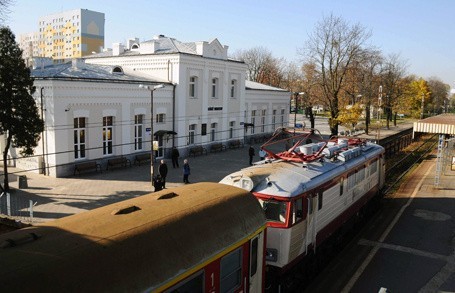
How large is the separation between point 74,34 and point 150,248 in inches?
4578

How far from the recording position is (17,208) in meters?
17.4

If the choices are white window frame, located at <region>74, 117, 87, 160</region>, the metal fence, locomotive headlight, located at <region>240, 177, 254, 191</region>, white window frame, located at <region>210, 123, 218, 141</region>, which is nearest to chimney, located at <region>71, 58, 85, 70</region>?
white window frame, located at <region>74, 117, 87, 160</region>

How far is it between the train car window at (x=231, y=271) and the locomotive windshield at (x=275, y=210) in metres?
2.38

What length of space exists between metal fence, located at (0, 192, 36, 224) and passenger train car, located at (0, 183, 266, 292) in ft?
35.9

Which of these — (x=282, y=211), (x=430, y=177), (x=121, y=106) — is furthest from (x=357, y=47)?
(x=282, y=211)

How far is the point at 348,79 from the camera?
48.7 m

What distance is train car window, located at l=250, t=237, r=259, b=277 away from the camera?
7.46m

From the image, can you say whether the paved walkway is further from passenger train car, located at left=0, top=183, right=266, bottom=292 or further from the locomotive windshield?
passenger train car, located at left=0, top=183, right=266, bottom=292

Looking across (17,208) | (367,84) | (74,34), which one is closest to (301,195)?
(17,208)

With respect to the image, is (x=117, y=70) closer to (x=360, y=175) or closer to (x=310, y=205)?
(x=360, y=175)

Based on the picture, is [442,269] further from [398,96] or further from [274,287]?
[398,96]

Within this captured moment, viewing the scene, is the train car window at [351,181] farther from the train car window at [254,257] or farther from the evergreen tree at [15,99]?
the evergreen tree at [15,99]

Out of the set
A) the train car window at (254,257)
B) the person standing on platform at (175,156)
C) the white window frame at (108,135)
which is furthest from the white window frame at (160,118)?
the train car window at (254,257)

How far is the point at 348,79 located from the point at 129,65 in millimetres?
27310
